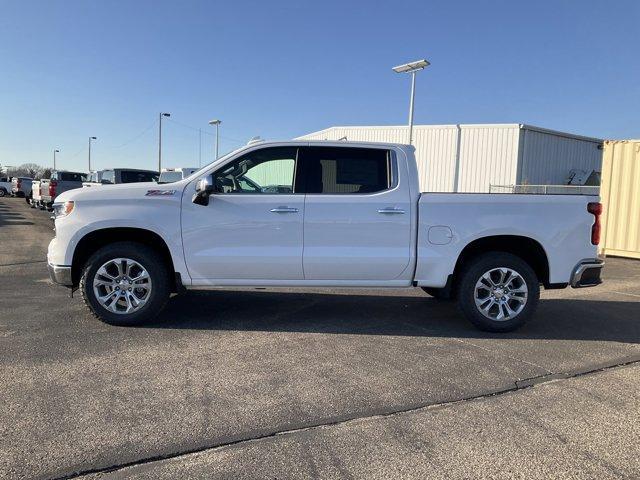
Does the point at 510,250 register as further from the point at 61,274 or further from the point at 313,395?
the point at 61,274

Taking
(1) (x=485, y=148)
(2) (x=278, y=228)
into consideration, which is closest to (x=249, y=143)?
(2) (x=278, y=228)

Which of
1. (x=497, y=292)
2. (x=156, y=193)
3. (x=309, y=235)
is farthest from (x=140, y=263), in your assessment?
(x=497, y=292)

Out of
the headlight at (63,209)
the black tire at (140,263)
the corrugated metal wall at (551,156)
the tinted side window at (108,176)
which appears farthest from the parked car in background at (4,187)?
the black tire at (140,263)

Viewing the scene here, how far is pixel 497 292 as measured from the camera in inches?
222

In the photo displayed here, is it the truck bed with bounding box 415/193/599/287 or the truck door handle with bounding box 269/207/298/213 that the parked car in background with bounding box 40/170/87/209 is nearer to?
the truck door handle with bounding box 269/207/298/213

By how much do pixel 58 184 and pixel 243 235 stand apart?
1945cm

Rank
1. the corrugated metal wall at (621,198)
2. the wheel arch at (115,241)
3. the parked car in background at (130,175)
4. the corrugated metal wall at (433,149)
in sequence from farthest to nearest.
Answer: the corrugated metal wall at (433,149)
the parked car in background at (130,175)
the corrugated metal wall at (621,198)
the wheel arch at (115,241)

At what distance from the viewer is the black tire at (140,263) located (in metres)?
Answer: 5.43

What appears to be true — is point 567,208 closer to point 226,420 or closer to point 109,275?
point 226,420

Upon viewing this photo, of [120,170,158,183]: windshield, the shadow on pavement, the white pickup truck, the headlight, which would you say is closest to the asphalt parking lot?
the shadow on pavement

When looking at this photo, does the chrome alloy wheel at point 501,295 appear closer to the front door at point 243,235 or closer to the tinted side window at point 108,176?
the front door at point 243,235

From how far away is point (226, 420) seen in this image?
11.3ft

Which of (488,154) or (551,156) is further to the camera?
(551,156)

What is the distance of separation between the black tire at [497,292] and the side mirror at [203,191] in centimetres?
283
